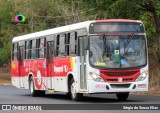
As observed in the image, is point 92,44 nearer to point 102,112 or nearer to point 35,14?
point 102,112

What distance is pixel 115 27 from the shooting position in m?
22.6

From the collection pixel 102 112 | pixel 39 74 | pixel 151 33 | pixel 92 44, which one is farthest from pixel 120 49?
pixel 151 33

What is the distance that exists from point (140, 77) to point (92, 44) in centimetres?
225

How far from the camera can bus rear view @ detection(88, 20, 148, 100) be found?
21984 millimetres

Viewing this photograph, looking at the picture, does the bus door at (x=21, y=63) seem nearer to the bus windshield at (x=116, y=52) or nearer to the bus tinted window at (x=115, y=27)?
the bus tinted window at (x=115, y=27)

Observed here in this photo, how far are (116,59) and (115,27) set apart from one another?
135cm

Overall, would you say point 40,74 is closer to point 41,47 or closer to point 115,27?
point 41,47

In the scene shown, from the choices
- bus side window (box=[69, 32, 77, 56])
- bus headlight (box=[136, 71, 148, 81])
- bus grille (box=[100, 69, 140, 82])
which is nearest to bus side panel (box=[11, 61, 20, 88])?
bus side window (box=[69, 32, 77, 56])

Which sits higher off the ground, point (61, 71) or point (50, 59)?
point (50, 59)

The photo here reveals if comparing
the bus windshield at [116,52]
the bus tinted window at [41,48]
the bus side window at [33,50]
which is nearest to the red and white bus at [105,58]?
the bus windshield at [116,52]

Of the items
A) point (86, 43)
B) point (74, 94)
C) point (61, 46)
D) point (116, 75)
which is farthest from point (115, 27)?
point (61, 46)

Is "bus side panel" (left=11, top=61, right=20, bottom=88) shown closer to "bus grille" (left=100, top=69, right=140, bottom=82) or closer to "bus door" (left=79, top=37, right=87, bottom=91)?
"bus door" (left=79, top=37, right=87, bottom=91)

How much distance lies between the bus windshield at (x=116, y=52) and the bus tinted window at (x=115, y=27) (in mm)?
278

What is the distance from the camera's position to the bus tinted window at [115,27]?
22.4 m
